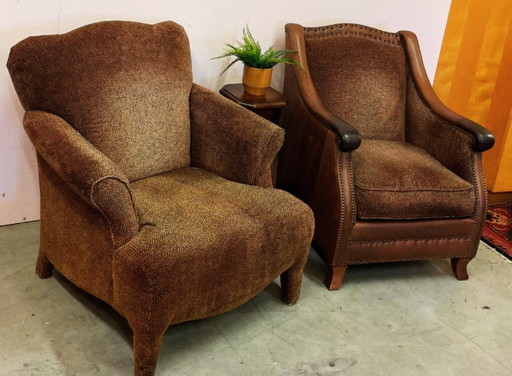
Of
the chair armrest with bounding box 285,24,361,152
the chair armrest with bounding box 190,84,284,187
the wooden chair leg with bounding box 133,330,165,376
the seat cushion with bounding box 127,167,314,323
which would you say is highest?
the chair armrest with bounding box 285,24,361,152

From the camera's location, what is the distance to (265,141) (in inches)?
84.5

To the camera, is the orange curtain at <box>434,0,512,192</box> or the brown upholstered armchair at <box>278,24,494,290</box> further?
the orange curtain at <box>434,0,512,192</box>

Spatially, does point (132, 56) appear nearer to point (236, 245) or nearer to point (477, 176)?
point (236, 245)

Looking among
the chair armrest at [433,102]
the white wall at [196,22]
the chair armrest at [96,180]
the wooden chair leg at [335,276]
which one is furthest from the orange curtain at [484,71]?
the chair armrest at [96,180]

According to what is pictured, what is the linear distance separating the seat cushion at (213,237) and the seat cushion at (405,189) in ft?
1.04

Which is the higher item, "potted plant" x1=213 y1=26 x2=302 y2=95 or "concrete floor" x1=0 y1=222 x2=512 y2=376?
"potted plant" x1=213 y1=26 x2=302 y2=95

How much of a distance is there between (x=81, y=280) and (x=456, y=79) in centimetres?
220

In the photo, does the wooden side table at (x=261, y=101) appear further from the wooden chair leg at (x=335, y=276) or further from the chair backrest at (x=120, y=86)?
the wooden chair leg at (x=335, y=276)

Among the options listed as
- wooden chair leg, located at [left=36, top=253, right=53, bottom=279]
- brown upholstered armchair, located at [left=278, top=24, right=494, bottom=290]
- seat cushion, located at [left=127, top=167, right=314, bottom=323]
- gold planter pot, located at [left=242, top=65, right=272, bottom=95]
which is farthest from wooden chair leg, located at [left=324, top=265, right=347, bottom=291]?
wooden chair leg, located at [left=36, top=253, right=53, bottom=279]

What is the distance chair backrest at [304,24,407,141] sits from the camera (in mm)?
2699

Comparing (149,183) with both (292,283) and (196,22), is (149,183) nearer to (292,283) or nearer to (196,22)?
(292,283)

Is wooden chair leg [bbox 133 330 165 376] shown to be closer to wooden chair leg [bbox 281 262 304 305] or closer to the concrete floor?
the concrete floor

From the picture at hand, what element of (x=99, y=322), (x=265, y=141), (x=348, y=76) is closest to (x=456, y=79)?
(x=348, y=76)

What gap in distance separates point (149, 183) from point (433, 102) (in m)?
1.36
